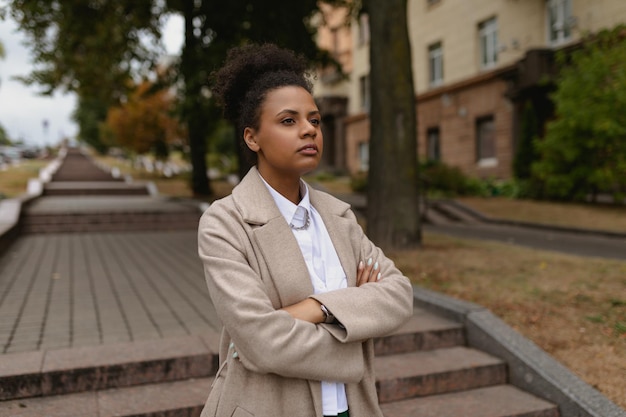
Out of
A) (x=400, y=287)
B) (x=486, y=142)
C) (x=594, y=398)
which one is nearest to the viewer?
(x=400, y=287)

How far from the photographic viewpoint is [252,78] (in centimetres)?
208

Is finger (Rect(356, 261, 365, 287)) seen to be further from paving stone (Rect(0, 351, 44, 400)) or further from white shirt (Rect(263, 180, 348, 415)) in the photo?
paving stone (Rect(0, 351, 44, 400))

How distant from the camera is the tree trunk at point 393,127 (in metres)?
8.69

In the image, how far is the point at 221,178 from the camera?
3034cm

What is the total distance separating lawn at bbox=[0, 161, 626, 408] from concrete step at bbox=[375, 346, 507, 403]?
522mm

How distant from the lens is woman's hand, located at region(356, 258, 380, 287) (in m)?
2.12

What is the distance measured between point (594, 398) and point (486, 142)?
65.2 ft

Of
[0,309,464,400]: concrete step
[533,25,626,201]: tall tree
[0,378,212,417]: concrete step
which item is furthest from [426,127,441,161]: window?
[0,378,212,417]: concrete step

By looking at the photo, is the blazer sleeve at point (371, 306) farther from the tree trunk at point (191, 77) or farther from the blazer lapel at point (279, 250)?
the tree trunk at point (191, 77)

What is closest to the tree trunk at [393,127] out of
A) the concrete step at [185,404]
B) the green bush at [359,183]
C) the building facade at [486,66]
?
the concrete step at [185,404]

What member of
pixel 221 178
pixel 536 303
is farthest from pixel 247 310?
pixel 221 178

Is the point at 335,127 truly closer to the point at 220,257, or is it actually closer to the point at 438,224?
the point at 438,224

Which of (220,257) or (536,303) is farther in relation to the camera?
(536,303)

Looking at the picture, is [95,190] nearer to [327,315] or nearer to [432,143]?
[432,143]
